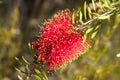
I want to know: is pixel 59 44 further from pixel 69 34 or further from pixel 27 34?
pixel 27 34

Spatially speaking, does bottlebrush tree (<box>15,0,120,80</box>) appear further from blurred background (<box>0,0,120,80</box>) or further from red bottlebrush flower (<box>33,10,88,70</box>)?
blurred background (<box>0,0,120,80</box>)

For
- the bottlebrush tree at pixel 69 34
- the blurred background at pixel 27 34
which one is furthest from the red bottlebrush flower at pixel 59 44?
the blurred background at pixel 27 34

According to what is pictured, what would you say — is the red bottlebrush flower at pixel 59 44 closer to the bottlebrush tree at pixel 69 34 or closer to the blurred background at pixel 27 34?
the bottlebrush tree at pixel 69 34

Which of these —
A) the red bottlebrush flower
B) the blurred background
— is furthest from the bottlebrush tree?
the blurred background

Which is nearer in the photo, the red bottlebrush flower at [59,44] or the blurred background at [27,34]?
the red bottlebrush flower at [59,44]

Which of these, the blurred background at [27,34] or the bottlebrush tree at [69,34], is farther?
the blurred background at [27,34]

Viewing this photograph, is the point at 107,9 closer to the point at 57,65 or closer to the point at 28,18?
the point at 57,65


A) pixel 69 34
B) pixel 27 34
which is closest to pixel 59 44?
pixel 69 34

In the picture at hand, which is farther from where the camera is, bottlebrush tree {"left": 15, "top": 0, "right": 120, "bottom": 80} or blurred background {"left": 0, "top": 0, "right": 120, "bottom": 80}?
blurred background {"left": 0, "top": 0, "right": 120, "bottom": 80}
